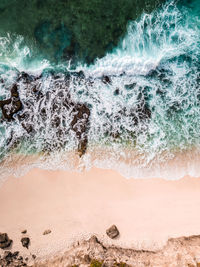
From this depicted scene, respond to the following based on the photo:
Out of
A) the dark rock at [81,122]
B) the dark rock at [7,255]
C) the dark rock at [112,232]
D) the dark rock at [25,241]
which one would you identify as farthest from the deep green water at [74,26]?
the dark rock at [7,255]

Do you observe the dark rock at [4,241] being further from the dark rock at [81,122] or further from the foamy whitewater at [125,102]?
the dark rock at [81,122]

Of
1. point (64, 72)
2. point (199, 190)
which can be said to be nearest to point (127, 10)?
point (64, 72)

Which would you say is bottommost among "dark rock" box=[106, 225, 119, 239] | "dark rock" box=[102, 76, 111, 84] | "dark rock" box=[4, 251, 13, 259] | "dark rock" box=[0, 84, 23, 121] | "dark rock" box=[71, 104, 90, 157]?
"dark rock" box=[4, 251, 13, 259]

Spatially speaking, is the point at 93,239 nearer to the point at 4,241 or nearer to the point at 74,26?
the point at 4,241

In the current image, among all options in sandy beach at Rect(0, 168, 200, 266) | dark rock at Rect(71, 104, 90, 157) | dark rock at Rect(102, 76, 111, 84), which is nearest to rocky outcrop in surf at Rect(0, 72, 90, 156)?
dark rock at Rect(71, 104, 90, 157)

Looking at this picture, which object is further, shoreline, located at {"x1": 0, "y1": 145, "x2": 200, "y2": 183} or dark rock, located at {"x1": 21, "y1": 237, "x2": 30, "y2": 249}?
shoreline, located at {"x1": 0, "y1": 145, "x2": 200, "y2": 183}

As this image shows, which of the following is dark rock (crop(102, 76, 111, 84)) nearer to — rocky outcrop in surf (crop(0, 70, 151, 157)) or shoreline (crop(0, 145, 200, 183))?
rocky outcrop in surf (crop(0, 70, 151, 157))

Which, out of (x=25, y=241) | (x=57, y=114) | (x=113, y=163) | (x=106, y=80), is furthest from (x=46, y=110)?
(x=25, y=241)
